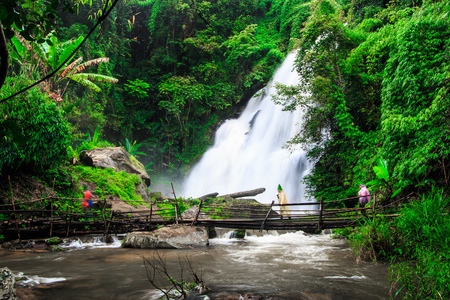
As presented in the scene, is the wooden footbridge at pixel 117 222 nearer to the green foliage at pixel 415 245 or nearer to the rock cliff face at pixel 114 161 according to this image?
the green foliage at pixel 415 245

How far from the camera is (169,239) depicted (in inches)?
321

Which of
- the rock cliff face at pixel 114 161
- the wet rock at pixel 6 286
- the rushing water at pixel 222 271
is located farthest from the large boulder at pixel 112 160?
the wet rock at pixel 6 286

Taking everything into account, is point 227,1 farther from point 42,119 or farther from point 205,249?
point 205,249

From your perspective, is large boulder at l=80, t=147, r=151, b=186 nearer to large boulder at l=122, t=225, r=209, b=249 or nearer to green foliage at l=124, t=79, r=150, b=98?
green foliage at l=124, t=79, r=150, b=98

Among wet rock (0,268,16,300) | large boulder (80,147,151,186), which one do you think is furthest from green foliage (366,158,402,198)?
large boulder (80,147,151,186)

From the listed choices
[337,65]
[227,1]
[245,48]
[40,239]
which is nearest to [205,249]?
[40,239]

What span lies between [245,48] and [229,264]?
20.0 metres

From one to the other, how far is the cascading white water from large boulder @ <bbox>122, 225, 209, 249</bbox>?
26.9ft

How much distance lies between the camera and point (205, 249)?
8.35 meters

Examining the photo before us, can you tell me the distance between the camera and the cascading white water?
1753 centimetres

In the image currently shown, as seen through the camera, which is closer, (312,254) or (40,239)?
(312,254)

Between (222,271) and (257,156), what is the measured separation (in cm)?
1475

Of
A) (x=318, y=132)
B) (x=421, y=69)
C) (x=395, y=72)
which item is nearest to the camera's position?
(x=421, y=69)

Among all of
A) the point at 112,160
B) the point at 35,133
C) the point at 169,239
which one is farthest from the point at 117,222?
the point at 112,160
